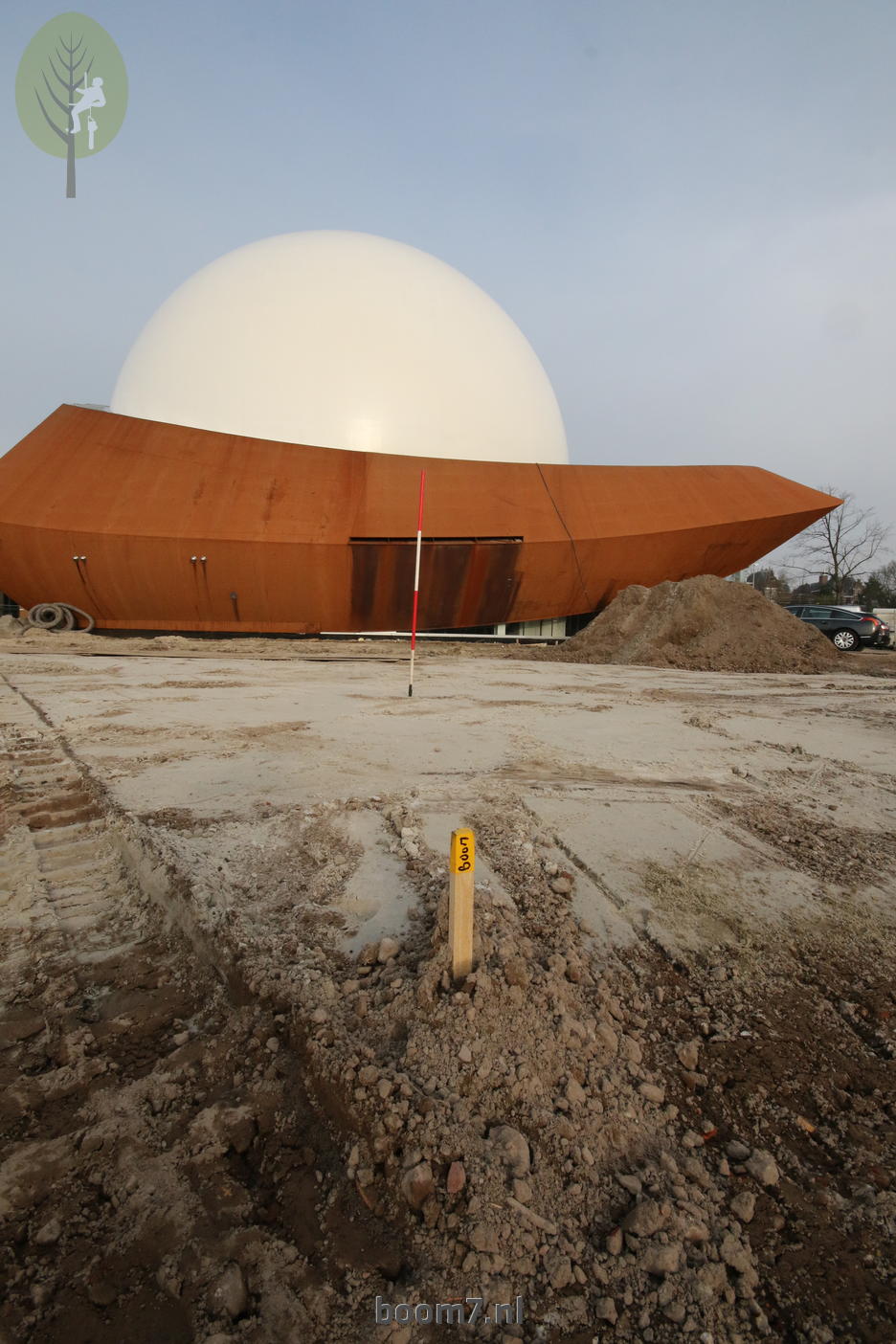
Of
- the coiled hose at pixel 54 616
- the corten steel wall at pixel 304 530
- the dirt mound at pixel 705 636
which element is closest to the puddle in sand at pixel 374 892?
the dirt mound at pixel 705 636

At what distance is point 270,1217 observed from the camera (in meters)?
1.39

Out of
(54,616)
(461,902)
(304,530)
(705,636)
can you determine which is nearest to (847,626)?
(705,636)

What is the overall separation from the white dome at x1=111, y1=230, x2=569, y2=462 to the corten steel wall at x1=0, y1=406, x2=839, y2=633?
265 centimetres

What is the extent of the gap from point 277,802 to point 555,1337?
2.67m

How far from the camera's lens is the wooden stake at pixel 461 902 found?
5.95 feet

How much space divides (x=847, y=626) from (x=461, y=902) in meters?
17.8

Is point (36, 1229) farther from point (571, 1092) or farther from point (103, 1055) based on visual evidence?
point (571, 1092)

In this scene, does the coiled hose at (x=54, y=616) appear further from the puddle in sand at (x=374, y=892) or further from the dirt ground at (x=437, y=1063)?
the puddle in sand at (x=374, y=892)

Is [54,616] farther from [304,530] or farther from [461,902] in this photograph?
[461,902]

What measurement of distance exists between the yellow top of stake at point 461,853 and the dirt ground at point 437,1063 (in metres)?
0.38

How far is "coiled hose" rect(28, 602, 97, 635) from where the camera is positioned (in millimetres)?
15203

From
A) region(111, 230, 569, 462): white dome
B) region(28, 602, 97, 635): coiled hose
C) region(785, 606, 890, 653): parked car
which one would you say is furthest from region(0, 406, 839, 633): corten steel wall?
region(785, 606, 890, 653): parked car

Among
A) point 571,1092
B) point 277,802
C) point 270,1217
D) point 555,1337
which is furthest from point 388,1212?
point 277,802

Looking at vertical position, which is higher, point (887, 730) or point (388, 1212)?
point (887, 730)
